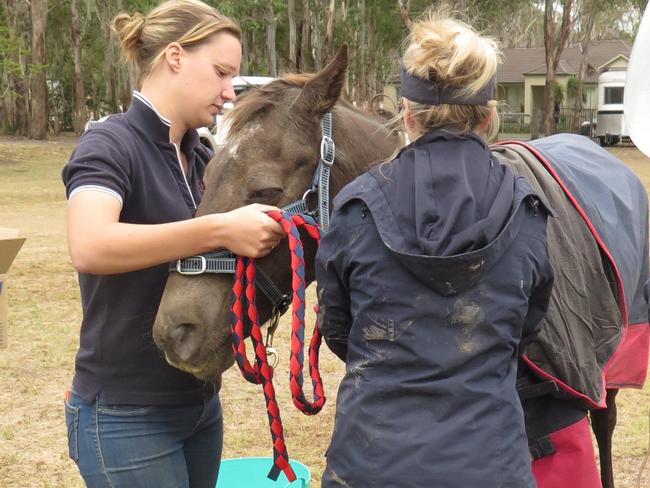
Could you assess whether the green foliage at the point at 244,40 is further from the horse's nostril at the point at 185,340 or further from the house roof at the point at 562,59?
the horse's nostril at the point at 185,340

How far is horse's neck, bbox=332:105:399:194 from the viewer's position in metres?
2.42

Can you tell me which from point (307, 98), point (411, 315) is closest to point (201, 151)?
point (307, 98)

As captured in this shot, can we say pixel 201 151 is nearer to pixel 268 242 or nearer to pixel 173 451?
pixel 268 242

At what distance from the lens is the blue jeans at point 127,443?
7.55 ft

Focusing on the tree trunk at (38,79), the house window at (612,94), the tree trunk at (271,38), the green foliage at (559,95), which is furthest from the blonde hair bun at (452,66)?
the green foliage at (559,95)

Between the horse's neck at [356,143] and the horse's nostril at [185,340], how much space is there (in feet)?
1.90

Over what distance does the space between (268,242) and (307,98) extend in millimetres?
443

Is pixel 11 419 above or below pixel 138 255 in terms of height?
below

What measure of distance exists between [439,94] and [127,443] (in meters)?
1.25

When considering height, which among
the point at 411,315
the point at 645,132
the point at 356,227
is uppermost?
the point at 645,132

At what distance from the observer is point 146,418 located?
2326 mm

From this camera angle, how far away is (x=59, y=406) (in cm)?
544

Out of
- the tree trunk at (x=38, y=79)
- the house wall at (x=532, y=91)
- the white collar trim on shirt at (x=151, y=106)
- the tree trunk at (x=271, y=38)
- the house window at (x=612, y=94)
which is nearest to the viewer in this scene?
the white collar trim on shirt at (x=151, y=106)

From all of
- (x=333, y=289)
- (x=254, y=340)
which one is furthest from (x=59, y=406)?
(x=333, y=289)
